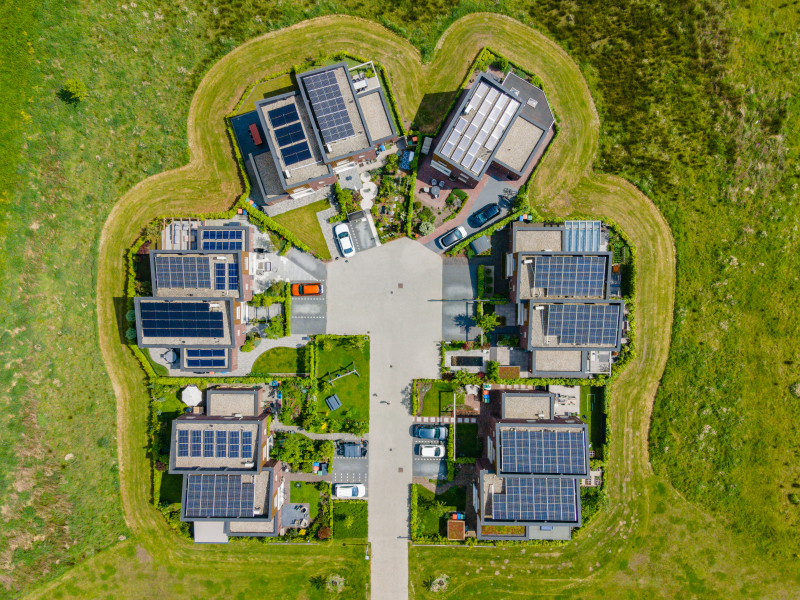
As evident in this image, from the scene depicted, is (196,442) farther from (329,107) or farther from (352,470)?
(329,107)

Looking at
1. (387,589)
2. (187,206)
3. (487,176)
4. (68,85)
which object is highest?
(68,85)

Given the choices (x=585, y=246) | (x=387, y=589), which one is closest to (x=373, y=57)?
(x=585, y=246)

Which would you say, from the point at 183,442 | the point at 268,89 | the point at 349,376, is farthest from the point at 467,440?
the point at 268,89

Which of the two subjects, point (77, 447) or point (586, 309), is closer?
point (586, 309)

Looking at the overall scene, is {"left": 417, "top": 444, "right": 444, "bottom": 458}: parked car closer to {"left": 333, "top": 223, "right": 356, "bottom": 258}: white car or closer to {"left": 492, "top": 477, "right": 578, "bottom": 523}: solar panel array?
{"left": 492, "top": 477, "right": 578, "bottom": 523}: solar panel array

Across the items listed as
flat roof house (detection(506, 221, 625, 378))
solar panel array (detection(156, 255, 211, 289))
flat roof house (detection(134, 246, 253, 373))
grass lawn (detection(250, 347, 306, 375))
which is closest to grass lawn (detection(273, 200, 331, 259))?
flat roof house (detection(134, 246, 253, 373))

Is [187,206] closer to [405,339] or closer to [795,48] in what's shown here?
[405,339]

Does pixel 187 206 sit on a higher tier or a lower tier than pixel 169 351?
higher
